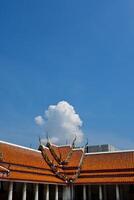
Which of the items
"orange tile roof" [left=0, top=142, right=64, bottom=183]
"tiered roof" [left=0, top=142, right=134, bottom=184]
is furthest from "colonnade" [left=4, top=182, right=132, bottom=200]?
"orange tile roof" [left=0, top=142, right=64, bottom=183]

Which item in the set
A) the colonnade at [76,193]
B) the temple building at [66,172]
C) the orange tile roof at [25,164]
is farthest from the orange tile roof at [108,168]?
the orange tile roof at [25,164]

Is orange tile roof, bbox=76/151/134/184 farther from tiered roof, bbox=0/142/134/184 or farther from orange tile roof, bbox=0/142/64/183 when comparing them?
orange tile roof, bbox=0/142/64/183

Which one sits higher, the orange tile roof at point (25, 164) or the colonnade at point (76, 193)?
the orange tile roof at point (25, 164)

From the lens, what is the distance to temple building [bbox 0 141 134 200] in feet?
92.8

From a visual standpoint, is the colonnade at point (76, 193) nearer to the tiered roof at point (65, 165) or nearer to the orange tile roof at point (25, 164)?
the tiered roof at point (65, 165)

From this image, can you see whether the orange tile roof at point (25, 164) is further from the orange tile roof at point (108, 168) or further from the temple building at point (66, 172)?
the orange tile roof at point (108, 168)

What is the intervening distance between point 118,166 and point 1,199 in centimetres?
1287

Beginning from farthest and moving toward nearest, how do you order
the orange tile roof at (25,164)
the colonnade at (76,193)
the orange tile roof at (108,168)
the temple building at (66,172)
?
the orange tile roof at (108,168) < the colonnade at (76,193) < the temple building at (66,172) < the orange tile roof at (25,164)

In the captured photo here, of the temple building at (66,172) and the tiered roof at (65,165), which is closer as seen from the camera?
the tiered roof at (65,165)

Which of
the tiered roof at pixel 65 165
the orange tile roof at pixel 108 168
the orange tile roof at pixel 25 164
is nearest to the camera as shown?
the orange tile roof at pixel 25 164

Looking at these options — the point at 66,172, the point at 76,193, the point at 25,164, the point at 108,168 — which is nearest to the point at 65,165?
the point at 66,172

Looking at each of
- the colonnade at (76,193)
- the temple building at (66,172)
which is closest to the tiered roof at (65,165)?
the temple building at (66,172)

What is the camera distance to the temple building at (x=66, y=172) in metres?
28.3

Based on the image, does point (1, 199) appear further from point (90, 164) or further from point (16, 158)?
point (90, 164)
